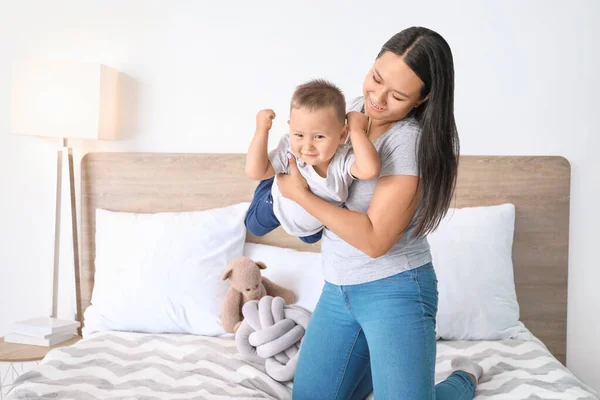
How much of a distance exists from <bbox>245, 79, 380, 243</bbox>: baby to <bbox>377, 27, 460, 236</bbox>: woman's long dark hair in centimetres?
14

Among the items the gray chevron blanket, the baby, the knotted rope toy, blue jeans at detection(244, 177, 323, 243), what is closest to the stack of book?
the gray chevron blanket

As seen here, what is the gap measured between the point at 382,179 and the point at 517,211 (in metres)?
1.35

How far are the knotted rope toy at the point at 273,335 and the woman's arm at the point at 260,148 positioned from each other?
25.8 inches

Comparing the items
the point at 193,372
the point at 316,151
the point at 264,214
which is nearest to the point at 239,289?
the point at 193,372

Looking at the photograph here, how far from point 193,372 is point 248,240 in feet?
2.83

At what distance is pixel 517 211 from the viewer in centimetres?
261

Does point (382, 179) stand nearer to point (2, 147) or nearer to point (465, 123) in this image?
point (465, 123)

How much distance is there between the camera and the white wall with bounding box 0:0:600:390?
258cm

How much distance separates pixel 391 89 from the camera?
1.43m

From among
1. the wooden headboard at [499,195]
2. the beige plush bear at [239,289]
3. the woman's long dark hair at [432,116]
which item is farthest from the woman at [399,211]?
the wooden headboard at [499,195]

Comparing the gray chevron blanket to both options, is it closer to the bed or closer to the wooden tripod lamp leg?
the bed

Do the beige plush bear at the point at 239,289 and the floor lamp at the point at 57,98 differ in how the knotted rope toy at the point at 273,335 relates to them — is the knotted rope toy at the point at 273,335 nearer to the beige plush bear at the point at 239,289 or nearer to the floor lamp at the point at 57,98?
the beige plush bear at the point at 239,289

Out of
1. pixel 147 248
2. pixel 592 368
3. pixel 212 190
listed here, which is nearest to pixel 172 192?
pixel 212 190

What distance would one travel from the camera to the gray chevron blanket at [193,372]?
1747 millimetres
